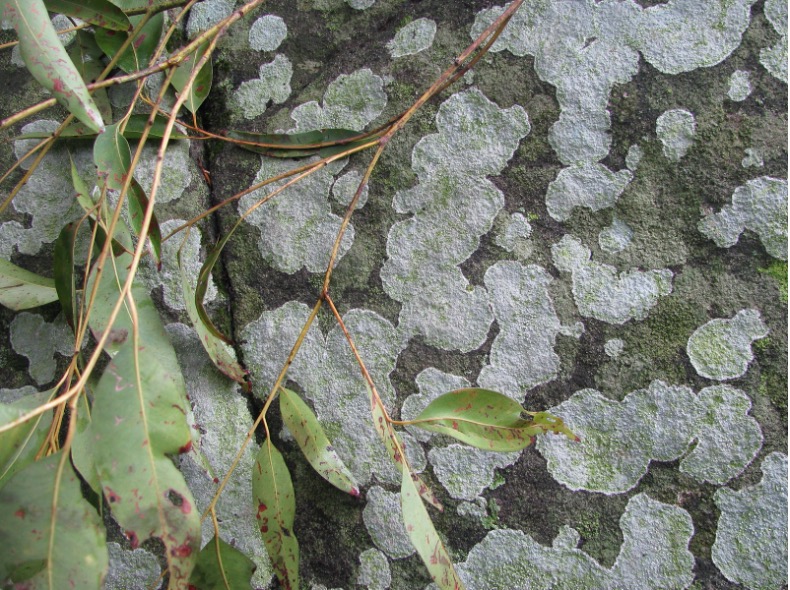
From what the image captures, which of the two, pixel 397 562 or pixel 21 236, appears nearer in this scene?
pixel 397 562

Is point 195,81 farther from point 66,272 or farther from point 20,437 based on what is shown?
point 20,437

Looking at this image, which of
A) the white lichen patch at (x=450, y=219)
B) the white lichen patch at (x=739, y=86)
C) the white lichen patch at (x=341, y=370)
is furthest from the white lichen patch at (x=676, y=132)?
the white lichen patch at (x=341, y=370)

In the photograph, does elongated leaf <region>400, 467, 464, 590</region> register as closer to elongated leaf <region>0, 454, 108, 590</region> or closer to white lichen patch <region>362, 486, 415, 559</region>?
white lichen patch <region>362, 486, 415, 559</region>

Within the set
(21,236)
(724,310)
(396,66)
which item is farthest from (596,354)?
(21,236)

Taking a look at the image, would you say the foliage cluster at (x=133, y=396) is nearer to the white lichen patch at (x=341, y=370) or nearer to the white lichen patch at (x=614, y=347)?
the white lichen patch at (x=341, y=370)

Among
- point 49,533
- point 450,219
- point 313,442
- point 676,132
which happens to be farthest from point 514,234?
point 49,533

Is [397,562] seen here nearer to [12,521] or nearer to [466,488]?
[466,488]

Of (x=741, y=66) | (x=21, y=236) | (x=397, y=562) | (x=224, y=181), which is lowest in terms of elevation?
(x=397, y=562)
